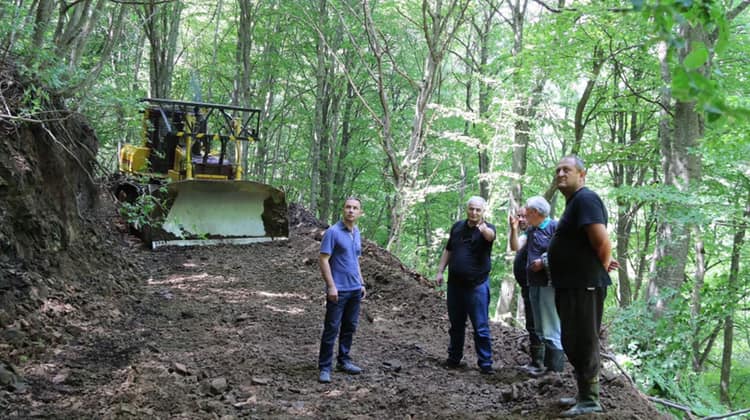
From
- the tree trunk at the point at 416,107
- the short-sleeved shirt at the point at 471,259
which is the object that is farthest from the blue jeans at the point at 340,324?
the tree trunk at the point at 416,107

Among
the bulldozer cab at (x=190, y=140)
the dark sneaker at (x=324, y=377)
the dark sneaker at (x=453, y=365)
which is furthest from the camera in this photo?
the bulldozer cab at (x=190, y=140)

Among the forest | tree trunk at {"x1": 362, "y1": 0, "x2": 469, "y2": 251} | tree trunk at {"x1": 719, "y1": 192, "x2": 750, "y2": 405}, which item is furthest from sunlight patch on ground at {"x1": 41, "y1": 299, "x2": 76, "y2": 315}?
tree trunk at {"x1": 719, "y1": 192, "x2": 750, "y2": 405}

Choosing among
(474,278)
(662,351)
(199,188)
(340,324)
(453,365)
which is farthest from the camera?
(199,188)

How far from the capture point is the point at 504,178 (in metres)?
14.5

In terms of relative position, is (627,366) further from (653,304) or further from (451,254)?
(451,254)

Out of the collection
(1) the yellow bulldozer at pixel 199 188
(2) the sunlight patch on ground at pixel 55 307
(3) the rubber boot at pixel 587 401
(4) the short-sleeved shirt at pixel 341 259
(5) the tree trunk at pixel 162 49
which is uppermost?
(5) the tree trunk at pixel 162 49

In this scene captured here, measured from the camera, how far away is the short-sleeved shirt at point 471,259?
5.29 meters

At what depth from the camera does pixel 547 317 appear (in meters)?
4.82

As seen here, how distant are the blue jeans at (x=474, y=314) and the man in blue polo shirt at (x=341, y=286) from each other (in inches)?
40.1

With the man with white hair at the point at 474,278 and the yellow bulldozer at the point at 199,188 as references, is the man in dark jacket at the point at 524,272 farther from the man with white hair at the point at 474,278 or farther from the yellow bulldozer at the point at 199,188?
the yellow bulldozer at the point at 199,188

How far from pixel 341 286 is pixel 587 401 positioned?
2.16m

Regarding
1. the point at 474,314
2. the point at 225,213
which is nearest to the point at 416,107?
the point at 225,213

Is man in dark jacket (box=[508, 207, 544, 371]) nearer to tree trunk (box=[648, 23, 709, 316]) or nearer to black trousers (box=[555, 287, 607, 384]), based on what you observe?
black trousers (box=[555, 287, 607, 384])

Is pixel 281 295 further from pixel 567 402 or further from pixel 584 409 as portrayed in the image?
pixel 584 409
